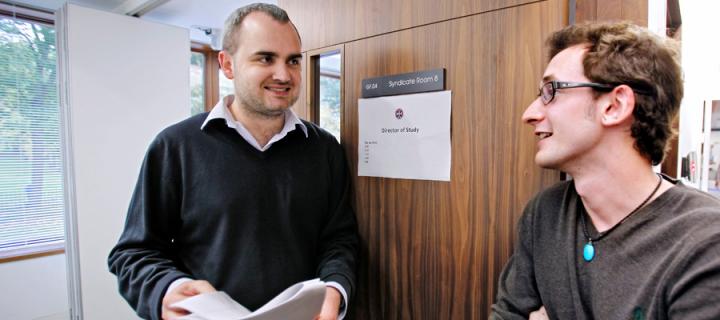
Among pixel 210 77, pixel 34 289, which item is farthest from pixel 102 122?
pixel 210 77

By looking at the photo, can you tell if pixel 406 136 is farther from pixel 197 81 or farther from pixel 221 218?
pixel 197 81

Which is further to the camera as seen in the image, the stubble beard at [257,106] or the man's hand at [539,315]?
the stubble beard at [257,106]

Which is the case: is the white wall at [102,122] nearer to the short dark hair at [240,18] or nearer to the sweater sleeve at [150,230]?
the sweater sleeve at [150,230]

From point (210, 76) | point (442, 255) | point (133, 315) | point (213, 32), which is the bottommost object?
point (133, 315)

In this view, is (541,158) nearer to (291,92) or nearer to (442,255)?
(442,255)

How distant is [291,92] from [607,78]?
954 millimetres

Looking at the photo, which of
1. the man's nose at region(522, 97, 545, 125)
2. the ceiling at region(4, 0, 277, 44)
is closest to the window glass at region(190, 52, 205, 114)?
the ceiling at region(4, 0, 277, 44)

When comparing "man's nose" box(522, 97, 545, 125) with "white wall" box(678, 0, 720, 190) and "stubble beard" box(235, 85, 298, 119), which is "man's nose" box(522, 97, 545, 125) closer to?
"stubble beard" box(235, 85, 298, 119)

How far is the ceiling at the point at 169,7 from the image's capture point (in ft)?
9.41

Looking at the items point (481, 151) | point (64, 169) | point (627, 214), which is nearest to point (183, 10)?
point (64, 169)

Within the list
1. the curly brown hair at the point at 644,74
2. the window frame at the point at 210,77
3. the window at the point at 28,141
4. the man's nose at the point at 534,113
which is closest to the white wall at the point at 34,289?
the window at the point at 28,141

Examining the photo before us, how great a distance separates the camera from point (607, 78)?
3.10ft

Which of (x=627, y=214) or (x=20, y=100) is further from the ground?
(x=20, y=100)

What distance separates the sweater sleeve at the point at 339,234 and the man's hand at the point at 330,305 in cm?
5
